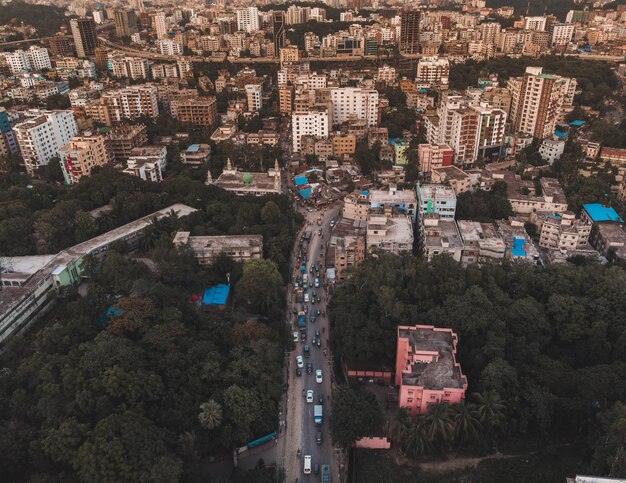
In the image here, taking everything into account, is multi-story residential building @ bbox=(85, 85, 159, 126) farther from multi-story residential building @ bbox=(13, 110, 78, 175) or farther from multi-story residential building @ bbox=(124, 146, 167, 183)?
multi-story residential building @ bbox=(124, 146, 167, 183)

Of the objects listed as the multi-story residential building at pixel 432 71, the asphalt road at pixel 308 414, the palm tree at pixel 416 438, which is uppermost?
the multi-story residential building at pixel 432 71

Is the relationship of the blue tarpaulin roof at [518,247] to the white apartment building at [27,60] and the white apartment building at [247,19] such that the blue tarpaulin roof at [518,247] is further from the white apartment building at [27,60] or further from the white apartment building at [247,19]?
the white apartment building at [247,19]

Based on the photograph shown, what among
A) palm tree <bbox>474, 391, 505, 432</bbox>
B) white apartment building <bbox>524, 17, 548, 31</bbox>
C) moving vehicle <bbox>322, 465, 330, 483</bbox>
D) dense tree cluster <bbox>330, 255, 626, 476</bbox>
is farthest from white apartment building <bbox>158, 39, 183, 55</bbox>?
palm tree <bbox>474, 391, 505, 432</bbox>

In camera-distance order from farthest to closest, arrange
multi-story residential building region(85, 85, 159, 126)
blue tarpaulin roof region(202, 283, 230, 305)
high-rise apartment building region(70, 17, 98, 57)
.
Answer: high-rise apartment building region(70, 17, 98, 57)
multi-story residential building region(85, 85, 159, 126)
blue tarpaulin roof region(202, 283, 230, 305)

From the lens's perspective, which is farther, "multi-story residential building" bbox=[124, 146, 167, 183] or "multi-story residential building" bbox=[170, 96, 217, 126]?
"multi-story residential building" bbox=[170, 96, 217, 126]

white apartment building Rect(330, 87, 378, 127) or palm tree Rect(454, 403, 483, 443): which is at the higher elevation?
white apartment building Rect(330, 87, 378, 127)

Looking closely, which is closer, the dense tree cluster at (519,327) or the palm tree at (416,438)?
the palm tree at (416,438)

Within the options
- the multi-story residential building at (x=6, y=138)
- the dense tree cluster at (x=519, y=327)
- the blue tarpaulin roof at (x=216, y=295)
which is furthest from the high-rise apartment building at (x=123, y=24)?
the dense tree cluster at (x=519, y=327)

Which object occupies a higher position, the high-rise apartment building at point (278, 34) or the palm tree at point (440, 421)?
the high-rise apartment building at point (278, 34)
